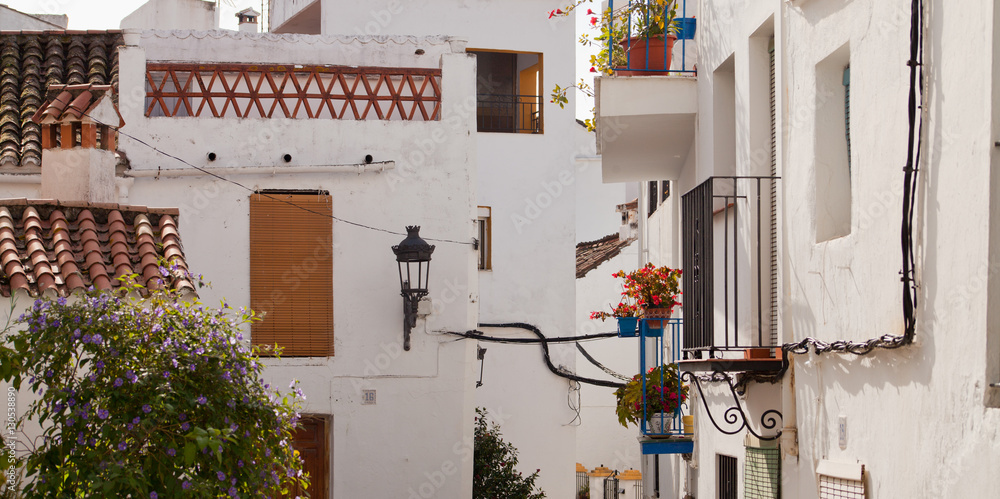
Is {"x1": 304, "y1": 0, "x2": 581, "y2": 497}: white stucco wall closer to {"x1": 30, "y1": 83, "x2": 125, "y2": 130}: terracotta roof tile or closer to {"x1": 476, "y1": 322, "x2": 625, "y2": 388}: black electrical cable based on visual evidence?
{"x1": 476, "y1": 322, "x2": 625, "y2": 388}: black electrical cable

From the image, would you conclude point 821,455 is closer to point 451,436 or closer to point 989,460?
point 989,460

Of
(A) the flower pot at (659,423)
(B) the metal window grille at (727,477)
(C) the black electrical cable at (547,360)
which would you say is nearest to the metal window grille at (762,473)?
(B) the metal window grille at (727,477)

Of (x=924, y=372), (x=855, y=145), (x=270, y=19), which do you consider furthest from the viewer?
(x=270, y=19)

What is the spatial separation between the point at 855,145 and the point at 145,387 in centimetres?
419

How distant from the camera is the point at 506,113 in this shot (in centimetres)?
1848

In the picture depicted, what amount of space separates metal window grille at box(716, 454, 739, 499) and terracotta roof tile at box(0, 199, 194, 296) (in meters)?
4.72

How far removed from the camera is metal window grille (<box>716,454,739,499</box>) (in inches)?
374

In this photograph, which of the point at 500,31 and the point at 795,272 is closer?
the point at 795,272

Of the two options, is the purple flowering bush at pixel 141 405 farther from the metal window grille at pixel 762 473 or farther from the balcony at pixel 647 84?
the balcony at pixel 647 84

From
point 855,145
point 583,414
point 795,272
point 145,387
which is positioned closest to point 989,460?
point 855,145

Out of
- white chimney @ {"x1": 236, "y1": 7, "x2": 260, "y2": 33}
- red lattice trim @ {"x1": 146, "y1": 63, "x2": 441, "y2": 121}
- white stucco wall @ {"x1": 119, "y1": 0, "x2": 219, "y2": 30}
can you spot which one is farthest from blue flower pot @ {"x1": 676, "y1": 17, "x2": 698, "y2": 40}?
white chimney @ {"x1": 236, "y1": 7, "x2": 260, "y2": 33}

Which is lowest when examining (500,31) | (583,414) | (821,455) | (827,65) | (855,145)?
(583,414)

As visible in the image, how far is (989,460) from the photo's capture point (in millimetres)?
4832

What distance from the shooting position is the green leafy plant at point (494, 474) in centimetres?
1459
